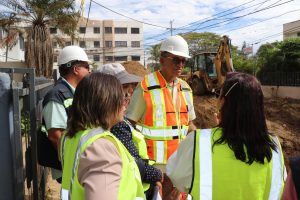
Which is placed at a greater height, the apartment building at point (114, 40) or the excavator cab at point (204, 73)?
the apartment building at point (114, 40)

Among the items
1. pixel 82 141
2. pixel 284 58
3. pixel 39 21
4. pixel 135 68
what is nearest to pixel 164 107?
pixel 82 141

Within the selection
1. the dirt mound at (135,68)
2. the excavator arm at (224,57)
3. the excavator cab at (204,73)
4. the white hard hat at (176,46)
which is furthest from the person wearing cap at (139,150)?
the dirt mound at (135,68)

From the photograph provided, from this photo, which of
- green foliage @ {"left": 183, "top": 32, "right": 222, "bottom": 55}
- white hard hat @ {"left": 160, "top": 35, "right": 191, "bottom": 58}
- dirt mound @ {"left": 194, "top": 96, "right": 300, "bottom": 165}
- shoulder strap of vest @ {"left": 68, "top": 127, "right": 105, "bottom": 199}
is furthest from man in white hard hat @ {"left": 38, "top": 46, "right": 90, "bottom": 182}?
green foliage @ {"left": 183, "top": 32, "right": 222, "bottom": 55}

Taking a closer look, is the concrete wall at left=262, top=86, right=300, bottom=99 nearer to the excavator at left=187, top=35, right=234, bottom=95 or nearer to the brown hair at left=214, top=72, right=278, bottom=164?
the excavator at left=187, top=35, right=234, bottom=95

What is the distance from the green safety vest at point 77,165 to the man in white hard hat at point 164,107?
4.85 ft

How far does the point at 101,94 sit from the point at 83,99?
10cm

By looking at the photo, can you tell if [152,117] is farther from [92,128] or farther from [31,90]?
[92,128]

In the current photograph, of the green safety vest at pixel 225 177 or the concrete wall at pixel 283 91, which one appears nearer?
the green safety vest at pixel 225 177

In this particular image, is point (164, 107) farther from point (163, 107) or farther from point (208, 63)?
point (208, 63)

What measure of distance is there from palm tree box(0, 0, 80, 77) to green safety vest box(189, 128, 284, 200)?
1790 centimetres

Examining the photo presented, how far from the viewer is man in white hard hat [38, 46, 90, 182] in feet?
9.06

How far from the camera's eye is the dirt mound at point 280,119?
10.3m

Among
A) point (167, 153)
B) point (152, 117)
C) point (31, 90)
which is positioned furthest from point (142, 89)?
point (31, 90)

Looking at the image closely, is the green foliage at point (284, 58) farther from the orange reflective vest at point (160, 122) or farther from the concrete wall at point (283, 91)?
the orange reflective vest at point (160, 122)
